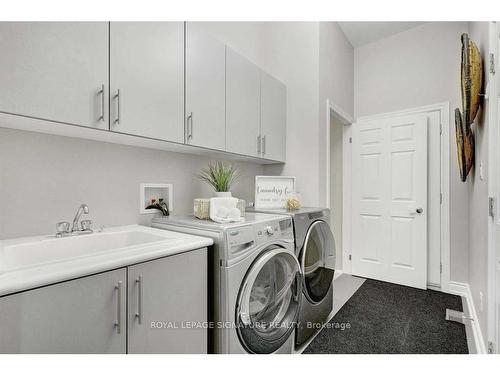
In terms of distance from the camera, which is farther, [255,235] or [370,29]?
[370,29]

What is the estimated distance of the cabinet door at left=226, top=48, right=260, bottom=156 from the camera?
6.56ft

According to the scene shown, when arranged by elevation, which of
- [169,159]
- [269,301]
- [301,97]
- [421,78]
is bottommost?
[269,301]

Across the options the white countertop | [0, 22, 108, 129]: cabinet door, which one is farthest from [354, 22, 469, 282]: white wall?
[0, 22, 108, 129]: cabinet door

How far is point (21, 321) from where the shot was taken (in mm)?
765

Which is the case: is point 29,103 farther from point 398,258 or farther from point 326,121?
point 398,258

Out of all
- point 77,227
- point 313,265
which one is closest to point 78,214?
point 77,227

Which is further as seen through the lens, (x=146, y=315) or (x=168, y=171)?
(x=168, y=171)

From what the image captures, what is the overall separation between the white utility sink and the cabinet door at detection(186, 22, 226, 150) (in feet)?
2.13

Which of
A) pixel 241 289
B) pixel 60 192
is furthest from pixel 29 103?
pixel 241 289

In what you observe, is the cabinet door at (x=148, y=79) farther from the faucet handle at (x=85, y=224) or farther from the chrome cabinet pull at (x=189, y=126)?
the faucet handle at (x=85, y=224)

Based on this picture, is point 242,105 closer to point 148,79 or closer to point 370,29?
point 148,79

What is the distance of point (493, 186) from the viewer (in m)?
1.46

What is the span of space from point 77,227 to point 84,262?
0.63 metres
